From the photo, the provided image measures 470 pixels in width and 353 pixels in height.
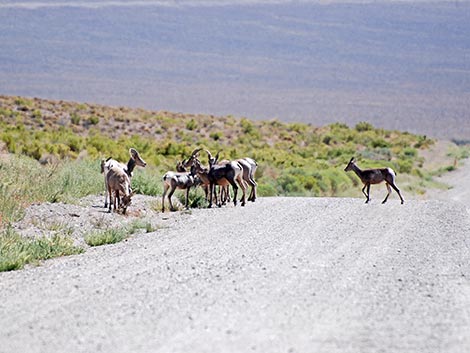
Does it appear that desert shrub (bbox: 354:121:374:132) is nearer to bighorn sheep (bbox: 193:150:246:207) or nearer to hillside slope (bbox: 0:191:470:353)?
bighorn sheep (bbox: 193:150:246:207)

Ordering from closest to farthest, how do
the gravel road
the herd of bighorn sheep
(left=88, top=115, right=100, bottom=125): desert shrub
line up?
the gravel road < the herd of bighorn sheep < (left=88, top=115, right=100, bottom=125): desert shrub

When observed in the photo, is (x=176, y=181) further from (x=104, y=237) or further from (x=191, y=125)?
(x=191, y=125)

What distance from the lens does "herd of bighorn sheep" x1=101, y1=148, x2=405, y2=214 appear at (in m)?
20.9

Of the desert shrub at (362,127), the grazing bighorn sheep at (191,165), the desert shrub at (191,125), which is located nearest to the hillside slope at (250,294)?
the grazing bighorn sheep at (191,165)

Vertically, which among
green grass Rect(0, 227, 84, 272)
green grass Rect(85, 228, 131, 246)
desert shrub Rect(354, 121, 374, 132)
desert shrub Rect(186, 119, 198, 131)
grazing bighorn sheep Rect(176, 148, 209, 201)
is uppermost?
green grass Rect(0, 227, 84, 272)

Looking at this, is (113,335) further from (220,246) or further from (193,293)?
(220,246)

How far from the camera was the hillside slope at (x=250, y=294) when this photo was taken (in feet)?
32.1

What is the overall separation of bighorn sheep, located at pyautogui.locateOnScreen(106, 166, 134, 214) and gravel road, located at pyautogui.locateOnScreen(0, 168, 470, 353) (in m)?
2.06

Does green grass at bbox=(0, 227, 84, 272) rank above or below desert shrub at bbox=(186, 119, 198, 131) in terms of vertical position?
above

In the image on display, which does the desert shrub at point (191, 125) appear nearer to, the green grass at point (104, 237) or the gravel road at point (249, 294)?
the gravel road at point (249, 294)

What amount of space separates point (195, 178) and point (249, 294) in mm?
11932

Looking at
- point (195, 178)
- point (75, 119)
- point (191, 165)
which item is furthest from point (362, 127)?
point (195, 178)

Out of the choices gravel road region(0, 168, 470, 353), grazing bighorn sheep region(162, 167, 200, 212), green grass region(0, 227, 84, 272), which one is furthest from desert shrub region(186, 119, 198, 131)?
green grass region(0, 227, 84, 272)

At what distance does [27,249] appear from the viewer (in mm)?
15203
